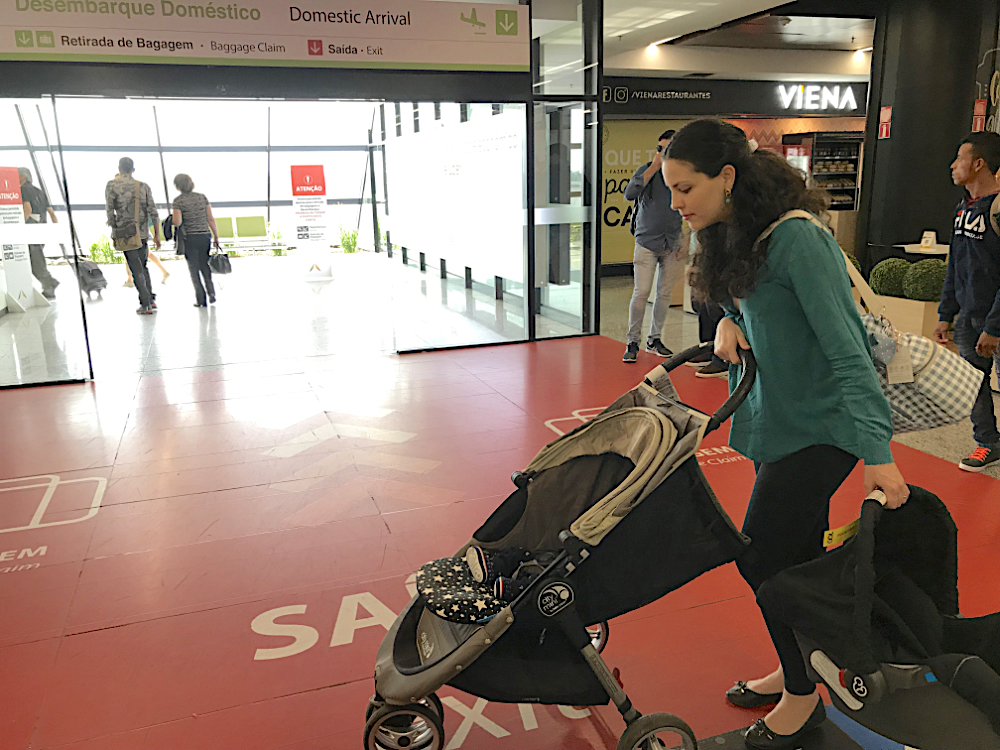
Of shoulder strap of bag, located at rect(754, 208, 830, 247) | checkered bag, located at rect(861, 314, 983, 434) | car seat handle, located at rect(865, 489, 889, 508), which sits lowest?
car seat handle, located at rect(865, 489, 889, 508)

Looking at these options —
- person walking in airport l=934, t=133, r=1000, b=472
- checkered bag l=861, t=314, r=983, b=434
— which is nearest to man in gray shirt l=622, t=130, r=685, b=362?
person walking in airport l=934, t=133, r=1000, b=472

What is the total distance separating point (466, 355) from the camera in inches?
281

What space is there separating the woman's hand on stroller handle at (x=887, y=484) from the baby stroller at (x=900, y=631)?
0.08 feet

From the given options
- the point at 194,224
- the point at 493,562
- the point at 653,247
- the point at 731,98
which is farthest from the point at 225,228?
the point at 493,562

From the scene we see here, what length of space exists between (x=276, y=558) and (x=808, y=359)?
2.39 m

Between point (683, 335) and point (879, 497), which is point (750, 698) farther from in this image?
point (683, 335)

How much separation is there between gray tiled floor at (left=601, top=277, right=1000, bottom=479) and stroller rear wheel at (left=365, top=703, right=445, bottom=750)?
11.1 feet

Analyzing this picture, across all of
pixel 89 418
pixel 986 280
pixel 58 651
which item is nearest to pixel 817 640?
pixel 58 651

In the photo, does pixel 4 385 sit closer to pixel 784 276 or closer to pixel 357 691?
pixel 357 691

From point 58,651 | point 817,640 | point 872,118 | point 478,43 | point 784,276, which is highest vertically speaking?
point 478,43

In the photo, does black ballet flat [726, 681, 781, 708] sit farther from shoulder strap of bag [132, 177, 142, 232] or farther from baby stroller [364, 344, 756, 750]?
shoulder strap of bag [132, 177, 142, 232]

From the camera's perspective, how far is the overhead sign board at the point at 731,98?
12188mm

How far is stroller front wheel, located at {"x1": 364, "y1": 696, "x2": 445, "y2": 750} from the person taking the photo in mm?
1847

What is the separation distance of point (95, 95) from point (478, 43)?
315 centimetres
